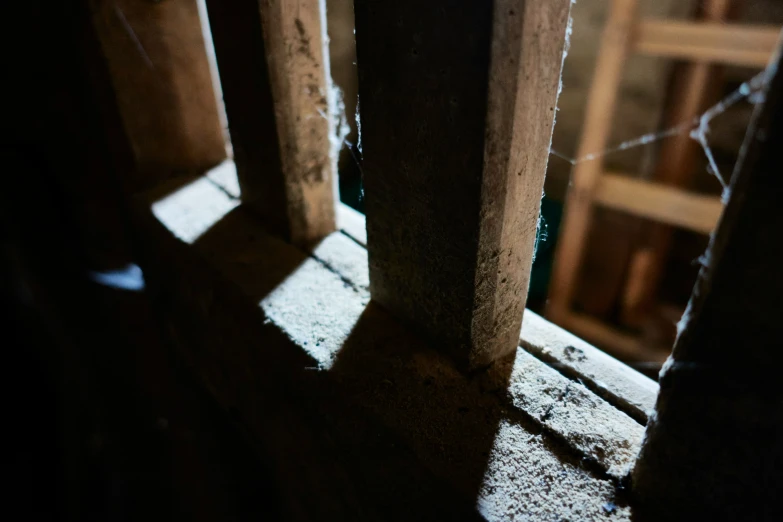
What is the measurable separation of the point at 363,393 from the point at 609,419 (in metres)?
0.49

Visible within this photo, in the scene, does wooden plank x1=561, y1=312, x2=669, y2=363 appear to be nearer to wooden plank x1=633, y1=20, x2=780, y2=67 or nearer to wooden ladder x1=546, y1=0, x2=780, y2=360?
wooden ladder x1=546, y1=0, x2=780, y2=360

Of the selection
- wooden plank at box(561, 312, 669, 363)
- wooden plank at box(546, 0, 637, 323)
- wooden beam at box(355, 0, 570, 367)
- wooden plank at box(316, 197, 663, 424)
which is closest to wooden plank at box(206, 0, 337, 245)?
wooden plank at box(316, 197, 663, 424)

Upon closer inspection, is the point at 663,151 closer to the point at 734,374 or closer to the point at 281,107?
the point at 281,107

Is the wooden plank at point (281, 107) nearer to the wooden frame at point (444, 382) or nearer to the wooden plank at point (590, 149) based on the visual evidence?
the wooden frame at point (444, 382)

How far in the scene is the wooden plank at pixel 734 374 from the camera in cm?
50

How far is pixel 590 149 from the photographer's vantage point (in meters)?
2.99

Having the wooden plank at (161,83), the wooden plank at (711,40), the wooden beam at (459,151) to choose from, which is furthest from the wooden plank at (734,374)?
the wooden plank at (711,40)

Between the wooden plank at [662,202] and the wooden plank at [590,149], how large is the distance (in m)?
0.11

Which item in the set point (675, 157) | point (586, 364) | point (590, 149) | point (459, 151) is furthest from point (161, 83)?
point (675, 157)

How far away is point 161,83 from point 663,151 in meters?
3.67

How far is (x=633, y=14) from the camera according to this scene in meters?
2.62

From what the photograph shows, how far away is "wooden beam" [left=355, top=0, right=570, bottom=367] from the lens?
67 centimetres

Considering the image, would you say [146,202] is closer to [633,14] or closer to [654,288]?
[633,14]

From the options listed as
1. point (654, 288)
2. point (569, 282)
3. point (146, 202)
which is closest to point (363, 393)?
point (146, 202)
